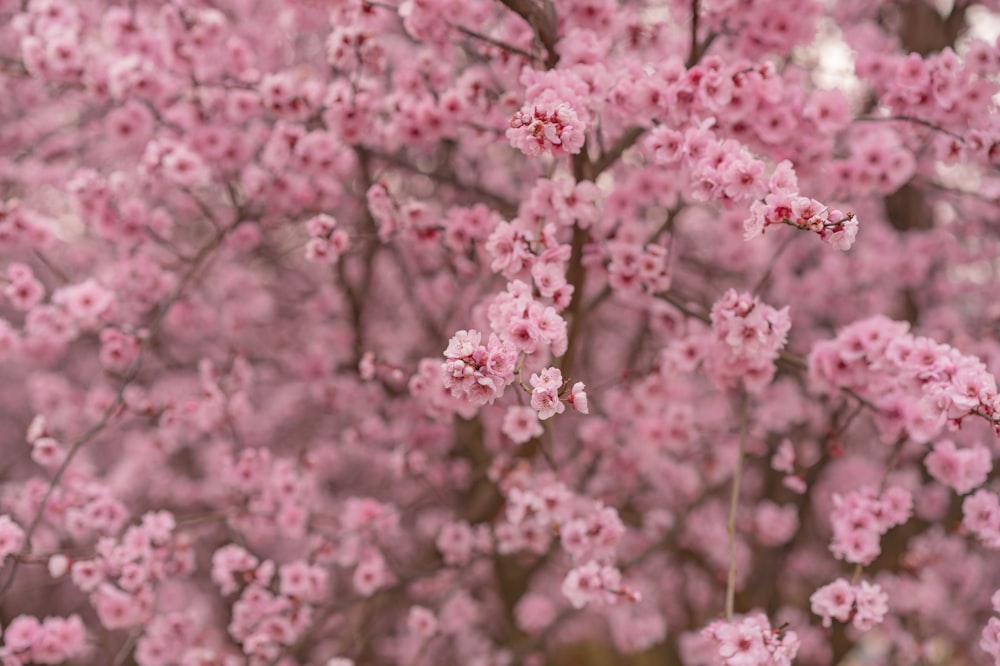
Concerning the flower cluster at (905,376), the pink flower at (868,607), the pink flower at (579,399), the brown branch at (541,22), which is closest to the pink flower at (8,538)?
the pink flower at (579,399)

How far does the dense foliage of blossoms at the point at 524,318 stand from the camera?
272cm

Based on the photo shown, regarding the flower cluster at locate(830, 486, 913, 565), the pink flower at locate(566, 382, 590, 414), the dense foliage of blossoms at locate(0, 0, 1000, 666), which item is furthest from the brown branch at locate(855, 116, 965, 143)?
the pink flower at locate(566, 382, 590, 414)

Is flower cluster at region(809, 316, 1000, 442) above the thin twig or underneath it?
above

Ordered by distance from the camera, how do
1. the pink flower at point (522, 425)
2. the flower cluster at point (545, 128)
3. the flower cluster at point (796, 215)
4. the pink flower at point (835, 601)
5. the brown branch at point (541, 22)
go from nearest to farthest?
the flower cluster at point (796, 215) < the flower cluster at point (545, 128) < the pink flower at point (835, 601) < the brown branch at point (541, 22) < the pink flower at point (522, 425)

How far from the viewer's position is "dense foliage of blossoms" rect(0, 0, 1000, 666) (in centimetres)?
272

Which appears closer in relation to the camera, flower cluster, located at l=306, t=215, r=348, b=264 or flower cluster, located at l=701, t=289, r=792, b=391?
flower cluster, located at l=701, t=289, r=792, b=391

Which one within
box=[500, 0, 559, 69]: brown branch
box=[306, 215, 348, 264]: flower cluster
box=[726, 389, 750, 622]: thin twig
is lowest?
box=[726, 389, 750, 622]: thin twig

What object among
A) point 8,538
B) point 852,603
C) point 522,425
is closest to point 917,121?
point 852,603

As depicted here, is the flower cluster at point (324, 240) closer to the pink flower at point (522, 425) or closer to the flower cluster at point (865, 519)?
the pink flower at point (522, 425)

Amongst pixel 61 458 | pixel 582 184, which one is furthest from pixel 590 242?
pixel 61 458

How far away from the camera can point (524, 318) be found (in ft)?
7.42

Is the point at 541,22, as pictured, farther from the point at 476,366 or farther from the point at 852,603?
the point at 852,603

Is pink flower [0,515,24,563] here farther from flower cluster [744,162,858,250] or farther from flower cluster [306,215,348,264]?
flower cluster [744,162,858,250]

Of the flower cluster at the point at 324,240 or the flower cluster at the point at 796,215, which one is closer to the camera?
the flower cluster at the point at 796,215
